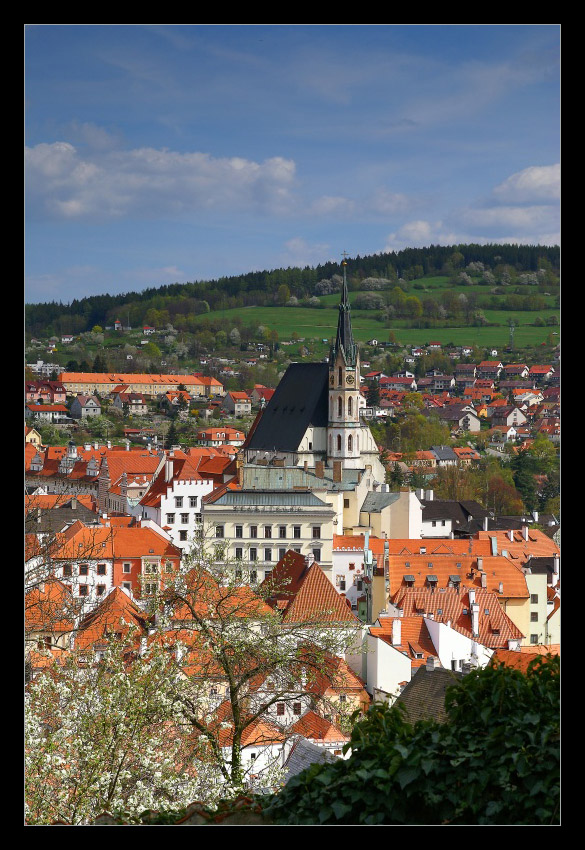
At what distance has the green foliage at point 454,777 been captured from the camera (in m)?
3.87

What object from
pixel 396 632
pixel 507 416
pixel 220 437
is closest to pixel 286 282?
pixel 220 437

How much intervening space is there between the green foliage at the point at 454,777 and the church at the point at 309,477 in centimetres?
2148

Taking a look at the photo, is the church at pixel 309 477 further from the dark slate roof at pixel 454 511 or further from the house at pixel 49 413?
the house at pixel 49 413

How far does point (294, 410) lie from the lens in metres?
45.4

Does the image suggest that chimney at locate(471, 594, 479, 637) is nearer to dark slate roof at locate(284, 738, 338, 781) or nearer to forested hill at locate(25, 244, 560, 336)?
dark slate roof at locate(284, 738, 338, 781)

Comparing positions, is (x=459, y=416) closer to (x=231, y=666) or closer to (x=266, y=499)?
(x=266, y=499)

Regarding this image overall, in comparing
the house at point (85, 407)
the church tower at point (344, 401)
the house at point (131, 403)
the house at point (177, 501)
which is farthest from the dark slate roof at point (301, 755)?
the house at point (131, 403)

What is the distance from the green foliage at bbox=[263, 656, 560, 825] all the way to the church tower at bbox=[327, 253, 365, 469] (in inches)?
1511

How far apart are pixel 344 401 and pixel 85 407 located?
22501 mm

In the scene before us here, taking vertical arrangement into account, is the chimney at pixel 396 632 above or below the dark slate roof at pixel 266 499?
below

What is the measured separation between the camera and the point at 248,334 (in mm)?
67375

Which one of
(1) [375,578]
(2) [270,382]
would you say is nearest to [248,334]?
(2) [270,382]
